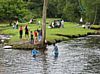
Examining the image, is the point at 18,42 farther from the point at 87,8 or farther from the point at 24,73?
the point at 87,8

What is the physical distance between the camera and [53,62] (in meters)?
44.4

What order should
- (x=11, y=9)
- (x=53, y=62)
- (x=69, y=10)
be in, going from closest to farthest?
(x=53, y=62) → (x=11, y=9) → (x=69, y=10)

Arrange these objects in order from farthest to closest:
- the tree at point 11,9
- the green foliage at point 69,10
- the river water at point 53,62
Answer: the green foliage at point 69,10 → the tree at point 11,9 → the river water at point 53,62

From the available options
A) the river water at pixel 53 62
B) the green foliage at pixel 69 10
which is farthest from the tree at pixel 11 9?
the river water at pixel 53 62

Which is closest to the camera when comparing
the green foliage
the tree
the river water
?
the river water

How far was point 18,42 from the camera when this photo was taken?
192 ft

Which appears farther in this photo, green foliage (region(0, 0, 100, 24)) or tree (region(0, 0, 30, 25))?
green foliage (region(0, 0, 100, 24))

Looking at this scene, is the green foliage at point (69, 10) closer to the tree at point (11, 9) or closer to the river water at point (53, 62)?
the tree at point (11, 9)

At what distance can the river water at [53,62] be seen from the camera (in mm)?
38906

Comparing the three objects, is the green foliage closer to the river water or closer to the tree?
the tree

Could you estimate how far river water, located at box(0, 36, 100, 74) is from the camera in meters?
38.9

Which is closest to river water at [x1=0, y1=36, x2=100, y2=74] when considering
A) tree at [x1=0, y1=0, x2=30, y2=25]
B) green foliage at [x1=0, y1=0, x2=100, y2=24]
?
tree at [x1=0, y1=0, x2=30, y2=25]

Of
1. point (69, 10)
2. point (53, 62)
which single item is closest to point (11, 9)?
point (69, 10)

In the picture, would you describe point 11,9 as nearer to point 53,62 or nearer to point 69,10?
point 69,10
